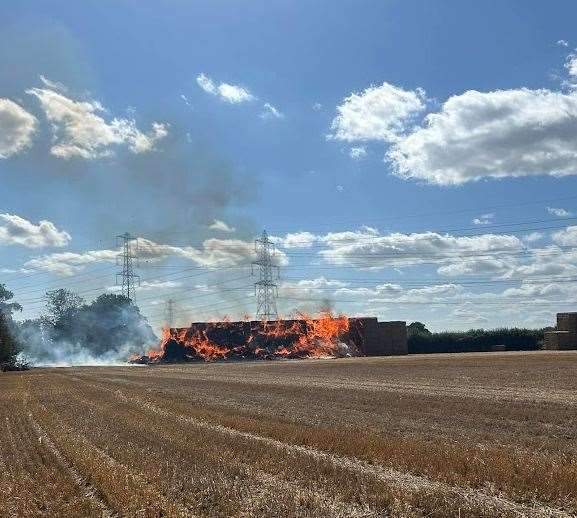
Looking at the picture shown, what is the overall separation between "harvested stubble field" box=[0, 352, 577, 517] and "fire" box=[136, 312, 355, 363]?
76424 millimetres

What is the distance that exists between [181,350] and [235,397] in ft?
255

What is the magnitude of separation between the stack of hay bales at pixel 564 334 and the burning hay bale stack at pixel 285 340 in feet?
78.6

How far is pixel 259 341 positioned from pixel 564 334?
47584mm

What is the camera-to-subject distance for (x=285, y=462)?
1350 centimetres

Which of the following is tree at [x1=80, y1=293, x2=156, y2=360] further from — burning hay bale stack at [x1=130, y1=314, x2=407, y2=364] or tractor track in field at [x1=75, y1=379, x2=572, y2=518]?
tractor track in field at [x1=75, y1=379, x2=572, y2=518]

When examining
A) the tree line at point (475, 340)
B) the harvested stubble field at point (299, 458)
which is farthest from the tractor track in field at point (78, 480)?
the tree line at point (475, 340)

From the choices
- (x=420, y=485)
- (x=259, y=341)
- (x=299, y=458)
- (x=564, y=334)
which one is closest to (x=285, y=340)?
(x=259, y=341)

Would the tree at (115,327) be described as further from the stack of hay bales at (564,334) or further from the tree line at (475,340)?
the stack of hay bales at (564,334)

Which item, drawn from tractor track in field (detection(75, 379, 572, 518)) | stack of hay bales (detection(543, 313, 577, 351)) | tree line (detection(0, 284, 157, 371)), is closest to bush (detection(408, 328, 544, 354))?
stack of hay bales (detection(543, 313, 577, 351))

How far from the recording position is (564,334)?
92.7m

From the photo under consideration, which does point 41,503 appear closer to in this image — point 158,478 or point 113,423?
point 158,478

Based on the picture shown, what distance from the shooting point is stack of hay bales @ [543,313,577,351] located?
3625 inches

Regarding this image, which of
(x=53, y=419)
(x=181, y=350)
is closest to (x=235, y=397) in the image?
(x=53, y=419)

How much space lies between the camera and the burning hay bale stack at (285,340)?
104 m
